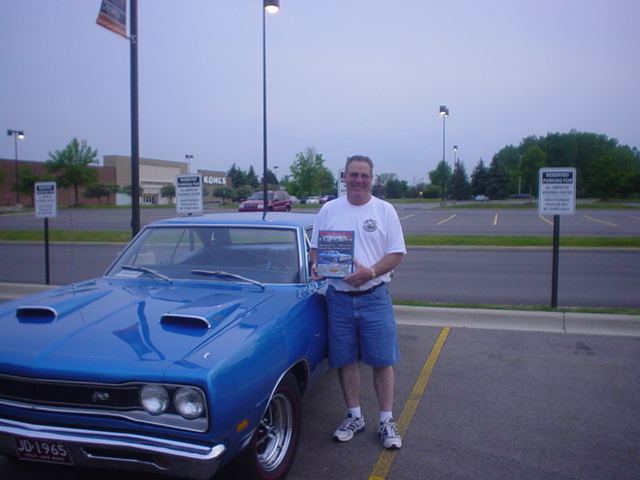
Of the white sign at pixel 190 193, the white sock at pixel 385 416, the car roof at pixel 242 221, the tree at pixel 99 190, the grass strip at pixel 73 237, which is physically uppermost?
the tree at pixel 99 190

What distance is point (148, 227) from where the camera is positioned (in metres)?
4.87

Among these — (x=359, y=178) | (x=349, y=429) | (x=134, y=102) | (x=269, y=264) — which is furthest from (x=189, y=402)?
(x=134, y=102)

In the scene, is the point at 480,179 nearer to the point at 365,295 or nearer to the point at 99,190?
the point at 99,190

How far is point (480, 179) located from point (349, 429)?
95470mm

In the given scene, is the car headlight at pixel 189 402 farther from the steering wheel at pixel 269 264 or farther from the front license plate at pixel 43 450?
the steering wheel at pixel 269 264

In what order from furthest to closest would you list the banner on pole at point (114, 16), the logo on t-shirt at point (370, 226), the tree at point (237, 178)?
the tree at point (237, 178) < the banner on pole at point (114, 16) < the logo on t-shirt at point (370, 226)

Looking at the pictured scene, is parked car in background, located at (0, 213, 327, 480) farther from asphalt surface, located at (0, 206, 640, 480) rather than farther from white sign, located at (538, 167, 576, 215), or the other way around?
white sign, located at (538, 167, 576, 215)

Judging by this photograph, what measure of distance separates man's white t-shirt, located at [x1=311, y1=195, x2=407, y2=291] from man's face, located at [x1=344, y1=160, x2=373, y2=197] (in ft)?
0.37

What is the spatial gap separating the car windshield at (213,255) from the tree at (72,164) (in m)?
51.3

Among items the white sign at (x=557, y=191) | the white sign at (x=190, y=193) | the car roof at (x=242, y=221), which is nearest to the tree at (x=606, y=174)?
the white sign at (x=557, y=191)

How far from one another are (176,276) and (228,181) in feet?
283

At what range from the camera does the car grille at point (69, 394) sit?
264 centimetres

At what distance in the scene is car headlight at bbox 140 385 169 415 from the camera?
8.54 ft

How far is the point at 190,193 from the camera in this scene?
1064 centimetres
